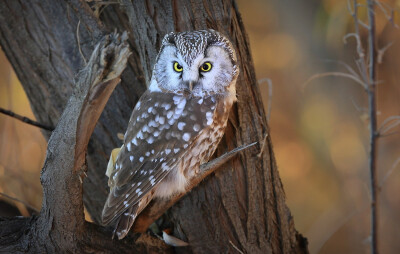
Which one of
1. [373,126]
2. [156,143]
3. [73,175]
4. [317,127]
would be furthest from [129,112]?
[317,127]

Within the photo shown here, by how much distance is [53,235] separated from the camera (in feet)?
5.21

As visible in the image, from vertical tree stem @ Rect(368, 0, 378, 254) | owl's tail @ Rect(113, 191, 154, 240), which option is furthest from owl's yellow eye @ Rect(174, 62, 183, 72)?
vertical tree stem @ Rect(368, 0, 378, 254)

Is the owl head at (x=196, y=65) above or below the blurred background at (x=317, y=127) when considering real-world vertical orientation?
above

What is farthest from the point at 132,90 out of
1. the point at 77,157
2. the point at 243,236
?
the point at 243,236

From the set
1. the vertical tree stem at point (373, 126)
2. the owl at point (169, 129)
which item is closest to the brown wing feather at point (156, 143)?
the owl at point (169, 129)

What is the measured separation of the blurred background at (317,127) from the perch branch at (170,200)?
1.05 metres

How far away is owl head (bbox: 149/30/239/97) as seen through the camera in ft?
4.95

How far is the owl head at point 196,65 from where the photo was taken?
151 cm

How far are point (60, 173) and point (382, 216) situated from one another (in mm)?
2462

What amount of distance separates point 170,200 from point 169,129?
338 millimetres

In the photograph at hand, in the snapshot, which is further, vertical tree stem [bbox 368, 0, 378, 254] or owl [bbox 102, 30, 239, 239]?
vertical tree stem [bbox 368, 0, 378, 254]

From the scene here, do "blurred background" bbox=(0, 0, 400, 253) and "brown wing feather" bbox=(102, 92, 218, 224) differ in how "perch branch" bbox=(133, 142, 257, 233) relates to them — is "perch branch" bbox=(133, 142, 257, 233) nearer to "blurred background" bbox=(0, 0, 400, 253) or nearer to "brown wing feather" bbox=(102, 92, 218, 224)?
"brown wing feather" bbox=(102, 92, 218, 224)

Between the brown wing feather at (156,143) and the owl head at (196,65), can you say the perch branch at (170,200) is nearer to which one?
the brown wing feather at (156,143)

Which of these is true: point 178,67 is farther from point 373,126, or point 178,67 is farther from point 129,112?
point 373,126
